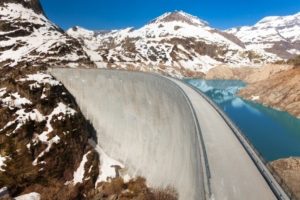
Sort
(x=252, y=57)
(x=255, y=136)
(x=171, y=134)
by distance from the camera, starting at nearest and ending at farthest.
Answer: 1. (x=171, y=134)
2. (x=255, y=136)
3. (x=252, y=57)

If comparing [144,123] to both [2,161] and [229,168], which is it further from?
[229,168]

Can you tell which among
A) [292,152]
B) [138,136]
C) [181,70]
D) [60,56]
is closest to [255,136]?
[292,152]

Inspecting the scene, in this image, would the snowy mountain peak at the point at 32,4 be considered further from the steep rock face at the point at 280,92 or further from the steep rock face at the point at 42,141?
the steep rock face at the point at 42,141

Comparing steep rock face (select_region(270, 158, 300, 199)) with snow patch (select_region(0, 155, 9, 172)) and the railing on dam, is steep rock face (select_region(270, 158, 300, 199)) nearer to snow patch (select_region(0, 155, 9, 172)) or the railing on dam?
the railing on dam

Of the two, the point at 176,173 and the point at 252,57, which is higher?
the point at 252,57

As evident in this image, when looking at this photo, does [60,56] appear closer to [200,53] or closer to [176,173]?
[176,173]

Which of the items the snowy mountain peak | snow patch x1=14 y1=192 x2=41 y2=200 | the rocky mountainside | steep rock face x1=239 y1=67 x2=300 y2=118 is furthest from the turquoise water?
the snowy mountain peak
